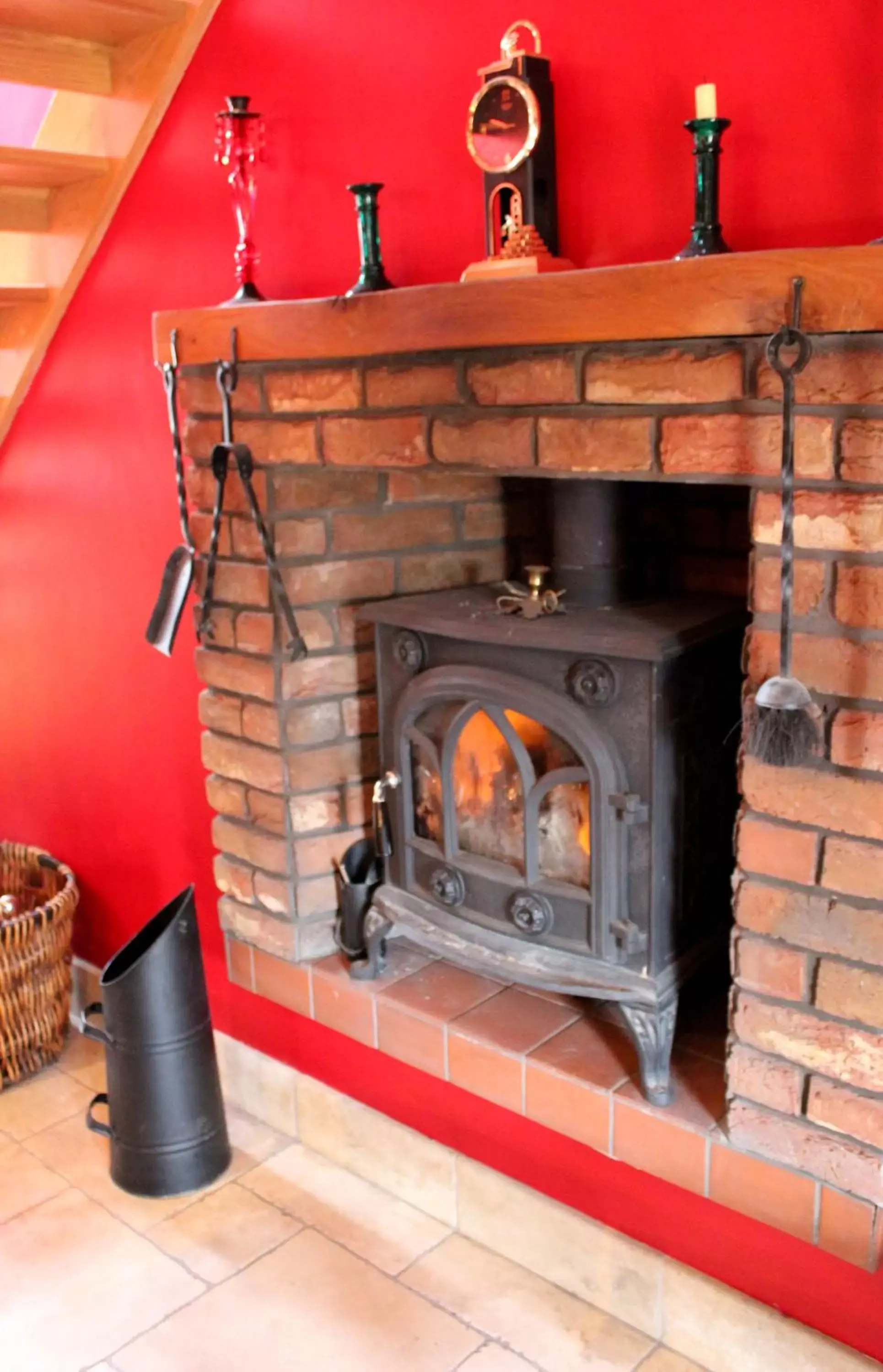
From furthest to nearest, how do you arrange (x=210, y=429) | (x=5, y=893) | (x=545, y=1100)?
(x=5, y=893) → (x=210, y=429) → (x=545, y=1100)

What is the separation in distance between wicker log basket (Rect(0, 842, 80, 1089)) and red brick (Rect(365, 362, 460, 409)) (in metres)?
1.31

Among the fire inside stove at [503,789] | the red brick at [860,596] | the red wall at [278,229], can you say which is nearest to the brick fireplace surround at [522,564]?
the red brick at [860,596]

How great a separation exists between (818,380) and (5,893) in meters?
2.20

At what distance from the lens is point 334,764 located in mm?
2029

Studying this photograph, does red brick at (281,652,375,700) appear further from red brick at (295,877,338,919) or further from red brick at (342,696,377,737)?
red brick at (295,877,338,919)

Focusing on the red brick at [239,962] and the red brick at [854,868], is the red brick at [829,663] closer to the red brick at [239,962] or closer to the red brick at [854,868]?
the red brick at [854,868]

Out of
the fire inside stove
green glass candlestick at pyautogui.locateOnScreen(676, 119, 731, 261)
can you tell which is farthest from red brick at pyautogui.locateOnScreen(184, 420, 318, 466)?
green glass candlestick at pyautogui.locateOnScreen(676, 119, 731, 261)

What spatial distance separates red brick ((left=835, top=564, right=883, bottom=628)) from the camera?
48.4 inches

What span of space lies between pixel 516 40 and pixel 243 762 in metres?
1.18

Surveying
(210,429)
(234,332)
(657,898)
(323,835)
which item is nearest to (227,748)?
(323,835)

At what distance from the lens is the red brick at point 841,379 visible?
1.19 meters

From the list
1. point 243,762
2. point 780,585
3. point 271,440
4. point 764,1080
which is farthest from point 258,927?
point 780,585

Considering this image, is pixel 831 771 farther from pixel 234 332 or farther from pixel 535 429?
pixel 234 332

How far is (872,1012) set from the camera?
132 centimetres
